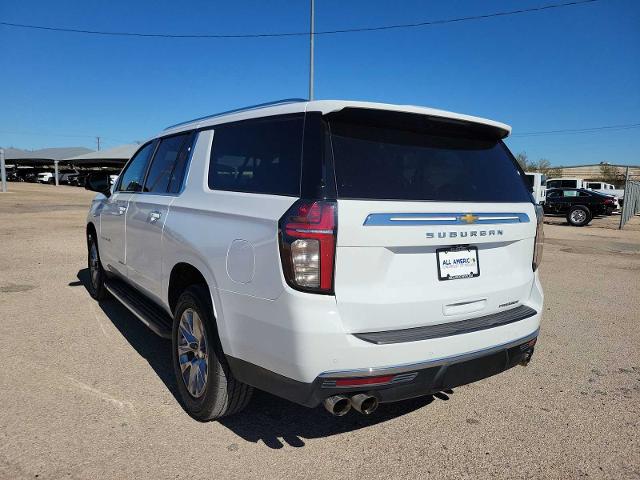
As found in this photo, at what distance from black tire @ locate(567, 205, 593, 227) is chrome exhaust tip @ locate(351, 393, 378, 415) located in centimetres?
2194

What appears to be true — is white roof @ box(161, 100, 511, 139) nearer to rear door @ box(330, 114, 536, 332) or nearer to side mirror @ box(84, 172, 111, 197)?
rear door @ box(330, 114, 536, 332)

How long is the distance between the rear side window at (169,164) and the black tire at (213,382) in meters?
0.96

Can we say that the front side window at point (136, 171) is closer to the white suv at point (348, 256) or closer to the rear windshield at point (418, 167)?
the white suv at point (348, 256)

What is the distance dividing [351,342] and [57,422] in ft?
6.65

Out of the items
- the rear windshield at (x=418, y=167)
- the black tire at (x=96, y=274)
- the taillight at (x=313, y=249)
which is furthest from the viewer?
the black tire at (x=96, y=274)

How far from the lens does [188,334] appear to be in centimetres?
308

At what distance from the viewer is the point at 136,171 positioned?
14.9 feet

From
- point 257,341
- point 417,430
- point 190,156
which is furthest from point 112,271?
point 417,430

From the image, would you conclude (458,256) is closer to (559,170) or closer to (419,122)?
(419,122)

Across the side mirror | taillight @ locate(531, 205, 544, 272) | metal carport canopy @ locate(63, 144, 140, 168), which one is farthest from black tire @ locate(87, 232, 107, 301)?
metal carport canopy @ locate(63, 144, 140, 168)

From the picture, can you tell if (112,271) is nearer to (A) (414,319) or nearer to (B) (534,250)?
(A) (414,319)

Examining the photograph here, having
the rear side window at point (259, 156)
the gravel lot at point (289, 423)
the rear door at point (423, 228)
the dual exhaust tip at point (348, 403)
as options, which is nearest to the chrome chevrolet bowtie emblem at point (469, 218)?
the rear door at point (423, 228)

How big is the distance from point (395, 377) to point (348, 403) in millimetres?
258

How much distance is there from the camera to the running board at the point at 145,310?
3504mm
